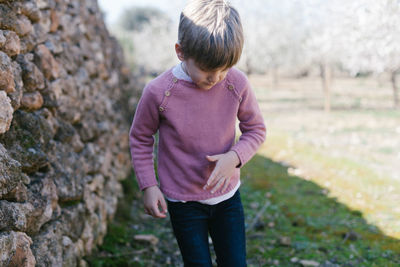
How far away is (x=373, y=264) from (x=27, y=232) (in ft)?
8.03

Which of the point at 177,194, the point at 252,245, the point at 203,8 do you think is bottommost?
the point at 252,245

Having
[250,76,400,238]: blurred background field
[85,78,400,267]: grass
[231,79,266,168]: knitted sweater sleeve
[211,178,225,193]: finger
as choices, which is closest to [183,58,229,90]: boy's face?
[231,79,266,168]: knitted sweater sleeve

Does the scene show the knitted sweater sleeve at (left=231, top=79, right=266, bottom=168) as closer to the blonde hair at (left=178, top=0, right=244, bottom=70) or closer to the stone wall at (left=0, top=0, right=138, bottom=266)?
the blonde hair at (left=178, top=0, right=244, bottom=70)

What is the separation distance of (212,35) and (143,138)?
65 cm

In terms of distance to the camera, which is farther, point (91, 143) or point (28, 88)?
point (91, 143)

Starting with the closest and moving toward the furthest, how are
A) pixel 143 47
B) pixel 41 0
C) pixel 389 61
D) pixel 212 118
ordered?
pixel 212 118 → pixel 41 0 → pixel 389 61 → pixel 143 47

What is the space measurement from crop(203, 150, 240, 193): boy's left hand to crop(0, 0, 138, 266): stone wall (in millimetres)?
892

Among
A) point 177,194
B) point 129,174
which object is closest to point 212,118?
point 177,194

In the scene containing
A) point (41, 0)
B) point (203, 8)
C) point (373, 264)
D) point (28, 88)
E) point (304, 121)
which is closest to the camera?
point (203, 8)

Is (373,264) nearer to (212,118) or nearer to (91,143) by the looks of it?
(212,118)

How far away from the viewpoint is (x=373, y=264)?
3031 mm

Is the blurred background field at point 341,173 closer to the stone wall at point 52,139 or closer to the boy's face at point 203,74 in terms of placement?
the stone wall at point 52,139

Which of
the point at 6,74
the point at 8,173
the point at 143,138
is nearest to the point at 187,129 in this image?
the point at 143,138

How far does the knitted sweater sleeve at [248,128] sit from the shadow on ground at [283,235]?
58.4 inches
